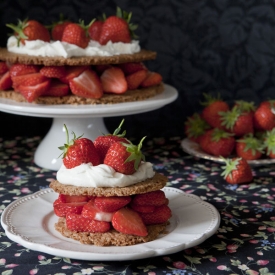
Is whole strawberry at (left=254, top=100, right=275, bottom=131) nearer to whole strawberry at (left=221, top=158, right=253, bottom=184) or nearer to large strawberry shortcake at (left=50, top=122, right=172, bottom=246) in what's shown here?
whole strawberry at (left=221, top=158, right=253, bottom=184)

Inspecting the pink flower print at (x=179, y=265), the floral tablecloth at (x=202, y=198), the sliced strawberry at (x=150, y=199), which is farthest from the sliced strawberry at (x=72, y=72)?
the pink flower print at (x=179, y=265)

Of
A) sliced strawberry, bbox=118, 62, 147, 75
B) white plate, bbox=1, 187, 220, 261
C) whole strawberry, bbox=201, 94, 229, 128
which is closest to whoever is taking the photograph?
white plate, bbox=1, 187, 220, 261

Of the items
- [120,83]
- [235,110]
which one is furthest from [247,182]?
[120,83]

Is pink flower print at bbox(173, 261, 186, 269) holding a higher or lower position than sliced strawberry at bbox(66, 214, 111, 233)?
lower

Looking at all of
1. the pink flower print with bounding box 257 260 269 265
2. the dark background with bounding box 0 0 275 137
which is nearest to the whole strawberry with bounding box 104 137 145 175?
the pink flower print with bounding box 257 260 269 265

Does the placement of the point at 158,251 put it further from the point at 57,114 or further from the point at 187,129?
the point at 187,129
